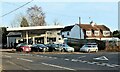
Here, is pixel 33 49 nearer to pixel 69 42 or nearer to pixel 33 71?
pixel 69 42

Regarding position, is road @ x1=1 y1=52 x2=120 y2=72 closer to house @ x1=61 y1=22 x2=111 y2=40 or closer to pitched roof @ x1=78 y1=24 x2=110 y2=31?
house @ x1=61 y1=22 x2=111 y2=40

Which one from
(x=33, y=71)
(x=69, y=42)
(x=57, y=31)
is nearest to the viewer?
(x=33, y=71)

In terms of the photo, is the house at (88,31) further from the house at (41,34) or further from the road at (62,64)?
the road at (62,64)

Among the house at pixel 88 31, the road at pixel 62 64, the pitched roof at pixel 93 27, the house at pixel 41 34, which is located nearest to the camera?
the road at pixel 62 64

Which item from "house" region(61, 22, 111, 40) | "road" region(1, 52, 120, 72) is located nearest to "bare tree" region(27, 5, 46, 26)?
"house" region(61, 22, 111, 40)

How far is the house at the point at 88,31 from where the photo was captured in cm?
8475

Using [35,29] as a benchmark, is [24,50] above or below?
below

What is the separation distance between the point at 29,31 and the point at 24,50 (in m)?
19.3

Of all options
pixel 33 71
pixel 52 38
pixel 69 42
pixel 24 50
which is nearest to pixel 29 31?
pixel 52 38

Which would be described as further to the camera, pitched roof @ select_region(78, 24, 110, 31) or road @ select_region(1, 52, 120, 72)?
pitched roof @ select_region(78, 24, 110, 31)

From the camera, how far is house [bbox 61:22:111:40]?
278 ft

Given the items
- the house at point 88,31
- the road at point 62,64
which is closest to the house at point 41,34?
the house at point 88,31

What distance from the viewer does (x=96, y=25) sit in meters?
90.8

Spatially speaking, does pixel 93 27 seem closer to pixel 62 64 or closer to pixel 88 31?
pixel 88 31
